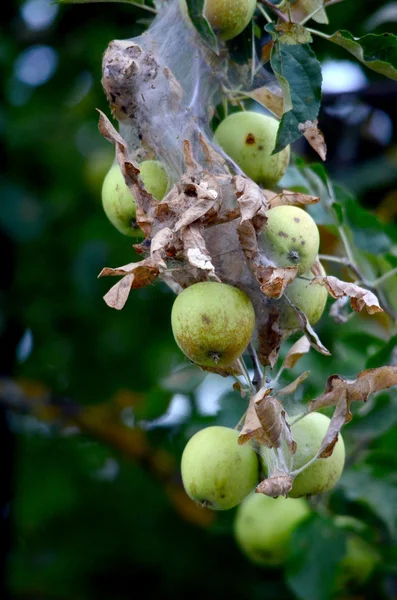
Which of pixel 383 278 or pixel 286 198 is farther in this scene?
pixel 383 278

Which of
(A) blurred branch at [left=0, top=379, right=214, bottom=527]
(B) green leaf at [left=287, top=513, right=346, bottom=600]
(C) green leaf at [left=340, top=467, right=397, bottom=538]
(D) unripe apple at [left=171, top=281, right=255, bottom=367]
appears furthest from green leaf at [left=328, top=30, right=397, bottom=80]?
(A) blurred branch at [left=0, top=379, right=214, bottom=527]

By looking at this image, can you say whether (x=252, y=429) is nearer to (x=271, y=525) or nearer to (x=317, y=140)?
(x=317, y=140)

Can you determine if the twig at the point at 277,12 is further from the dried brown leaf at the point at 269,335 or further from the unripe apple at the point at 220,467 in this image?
the unripe apple at the point at 220,467

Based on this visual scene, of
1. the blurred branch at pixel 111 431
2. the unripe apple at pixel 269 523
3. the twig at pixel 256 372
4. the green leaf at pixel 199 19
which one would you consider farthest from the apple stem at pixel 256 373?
the blurred branch at pixel 111 431

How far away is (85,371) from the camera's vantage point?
3660 millimetres

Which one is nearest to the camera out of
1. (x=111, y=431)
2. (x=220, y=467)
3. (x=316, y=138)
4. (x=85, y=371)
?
(x=220, y=467)

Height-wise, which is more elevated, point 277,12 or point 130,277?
point 277,12

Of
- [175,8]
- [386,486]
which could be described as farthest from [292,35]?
[386,486]

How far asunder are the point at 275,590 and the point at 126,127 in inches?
77.6

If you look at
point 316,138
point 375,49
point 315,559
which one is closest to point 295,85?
point 316,138

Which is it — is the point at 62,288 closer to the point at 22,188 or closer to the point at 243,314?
the point at 22,188

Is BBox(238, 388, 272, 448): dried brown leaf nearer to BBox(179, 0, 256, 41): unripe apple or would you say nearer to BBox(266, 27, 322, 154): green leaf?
BBox(266, 27, 322, 154): green leaf

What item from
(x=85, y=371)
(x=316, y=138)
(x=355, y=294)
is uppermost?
(x=316, y=138)

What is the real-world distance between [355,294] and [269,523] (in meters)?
1.28
